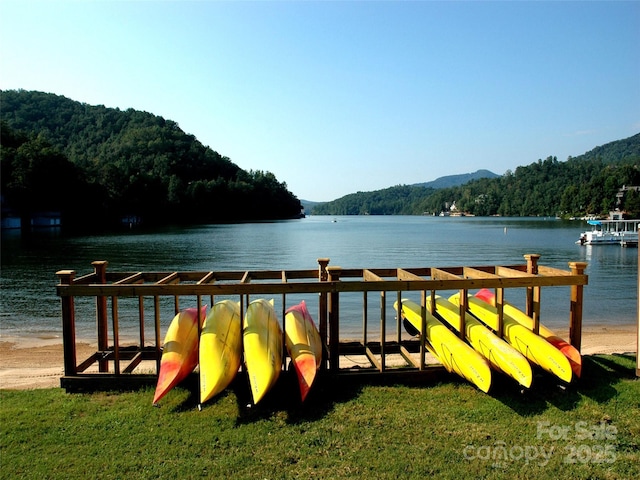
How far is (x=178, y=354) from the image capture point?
→ 6523mm

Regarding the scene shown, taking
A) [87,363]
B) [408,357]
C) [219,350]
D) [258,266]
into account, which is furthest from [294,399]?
[258,266]

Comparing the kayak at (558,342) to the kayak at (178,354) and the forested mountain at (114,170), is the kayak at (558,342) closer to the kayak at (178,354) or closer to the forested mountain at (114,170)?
the kayak at (178,354)

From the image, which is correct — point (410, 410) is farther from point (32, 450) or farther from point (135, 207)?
point (135, 207)

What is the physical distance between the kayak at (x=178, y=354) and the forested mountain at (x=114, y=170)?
91.8 m

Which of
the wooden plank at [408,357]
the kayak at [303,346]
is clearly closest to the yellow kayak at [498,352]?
the wooden plank at [408,357]

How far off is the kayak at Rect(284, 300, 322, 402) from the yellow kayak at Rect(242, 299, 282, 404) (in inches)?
7.5

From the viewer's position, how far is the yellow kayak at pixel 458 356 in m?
6.12

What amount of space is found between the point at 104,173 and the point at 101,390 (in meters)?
122

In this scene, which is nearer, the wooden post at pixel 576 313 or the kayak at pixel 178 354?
the kayak at pixel 178 354

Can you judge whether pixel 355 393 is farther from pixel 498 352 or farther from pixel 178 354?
pixel 178 354

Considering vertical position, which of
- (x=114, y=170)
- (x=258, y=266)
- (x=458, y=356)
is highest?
(x=114, y=170)

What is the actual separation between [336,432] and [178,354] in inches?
99.6

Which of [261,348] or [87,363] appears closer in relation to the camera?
[261,348]

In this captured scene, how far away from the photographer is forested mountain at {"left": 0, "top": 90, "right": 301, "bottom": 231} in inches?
3521
